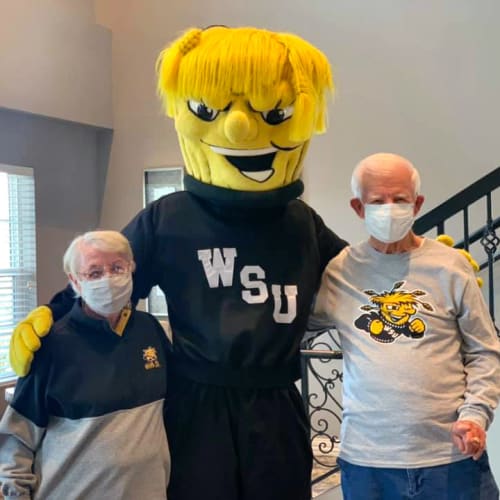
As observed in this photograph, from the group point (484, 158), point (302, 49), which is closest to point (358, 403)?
point (302, 49)

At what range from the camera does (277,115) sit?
165 cm

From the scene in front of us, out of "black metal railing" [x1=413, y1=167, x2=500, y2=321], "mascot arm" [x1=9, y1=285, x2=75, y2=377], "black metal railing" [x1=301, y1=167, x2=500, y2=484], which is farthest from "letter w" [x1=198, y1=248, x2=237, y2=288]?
"black metal railing" [x1=413, y1=167, x2=500, y2=321]

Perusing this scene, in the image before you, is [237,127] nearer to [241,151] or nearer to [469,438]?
[241,151]

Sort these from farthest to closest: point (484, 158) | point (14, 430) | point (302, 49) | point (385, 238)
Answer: point (484, 158) < point (302, 49) < point (385, 238) < point (14, 430)

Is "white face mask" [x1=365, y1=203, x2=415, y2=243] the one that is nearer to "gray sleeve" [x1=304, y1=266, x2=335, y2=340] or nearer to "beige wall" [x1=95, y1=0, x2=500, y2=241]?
"gray sleeve" [x1=304, y1=266, x2=335, y2=340]

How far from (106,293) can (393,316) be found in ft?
2.13

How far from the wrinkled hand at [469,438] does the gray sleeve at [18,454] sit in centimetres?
90

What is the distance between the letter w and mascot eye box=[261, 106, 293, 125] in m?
0.33

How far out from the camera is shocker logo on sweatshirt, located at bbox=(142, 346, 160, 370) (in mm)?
1553

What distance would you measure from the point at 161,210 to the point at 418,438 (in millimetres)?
827

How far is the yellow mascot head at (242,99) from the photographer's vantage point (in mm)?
1595

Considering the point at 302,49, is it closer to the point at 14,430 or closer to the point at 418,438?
the point at 418,438

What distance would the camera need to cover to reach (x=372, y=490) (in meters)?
1.52

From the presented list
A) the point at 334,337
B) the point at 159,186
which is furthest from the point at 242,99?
the point at 159,186
